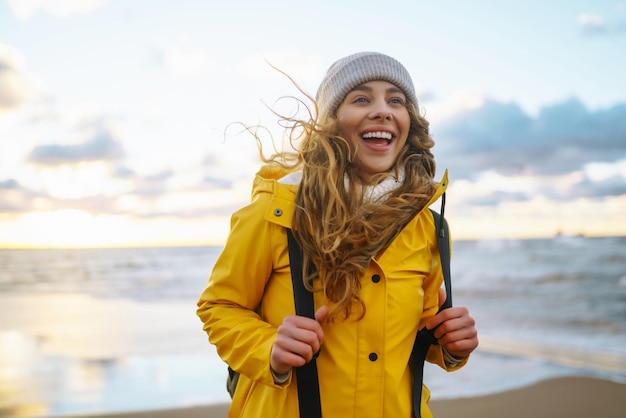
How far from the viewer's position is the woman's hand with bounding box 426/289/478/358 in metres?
1.99

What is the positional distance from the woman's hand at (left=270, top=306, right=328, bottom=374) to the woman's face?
77cm

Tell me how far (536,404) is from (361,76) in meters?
4.49

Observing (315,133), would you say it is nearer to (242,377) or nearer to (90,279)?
(242,377)

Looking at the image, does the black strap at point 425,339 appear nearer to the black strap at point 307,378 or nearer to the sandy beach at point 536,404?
the black strap at point 307,378

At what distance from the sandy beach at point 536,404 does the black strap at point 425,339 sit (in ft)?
10.9

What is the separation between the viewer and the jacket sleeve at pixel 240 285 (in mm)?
1872

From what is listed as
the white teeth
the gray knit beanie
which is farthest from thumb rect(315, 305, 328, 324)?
the gray knit beanie

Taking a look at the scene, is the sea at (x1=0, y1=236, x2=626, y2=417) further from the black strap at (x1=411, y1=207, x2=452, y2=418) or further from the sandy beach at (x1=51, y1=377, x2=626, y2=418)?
the black strap at (x1=411, y1=207, x2=452, y2=418)

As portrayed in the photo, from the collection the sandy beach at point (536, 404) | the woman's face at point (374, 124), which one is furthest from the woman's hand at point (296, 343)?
the sandy beach at point (536, 404)

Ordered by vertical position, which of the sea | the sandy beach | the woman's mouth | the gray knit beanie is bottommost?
the sandy beach

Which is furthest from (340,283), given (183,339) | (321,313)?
(183,339)

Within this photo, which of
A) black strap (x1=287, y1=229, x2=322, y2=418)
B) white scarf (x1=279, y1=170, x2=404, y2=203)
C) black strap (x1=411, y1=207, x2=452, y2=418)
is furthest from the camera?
white scarf (x1=279, y1=170, x2=404, y2=203)

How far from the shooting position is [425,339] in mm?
2041

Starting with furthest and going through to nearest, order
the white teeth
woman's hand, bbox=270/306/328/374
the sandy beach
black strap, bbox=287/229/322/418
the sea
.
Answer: the sea < the sandy beach < the white teeth < black strap, bbox=287/229/322/418 < woman's hand, bbox=270/306/328/374
